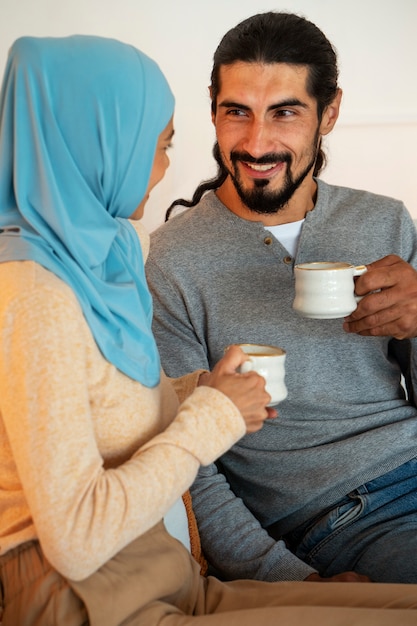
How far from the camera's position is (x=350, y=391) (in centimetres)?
175

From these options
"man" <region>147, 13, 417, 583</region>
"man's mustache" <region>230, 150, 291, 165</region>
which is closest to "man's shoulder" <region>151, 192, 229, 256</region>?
"man" <region>147, 13, 417, 583</region>

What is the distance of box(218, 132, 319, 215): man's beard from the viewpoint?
179 cm

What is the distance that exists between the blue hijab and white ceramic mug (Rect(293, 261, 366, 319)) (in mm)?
423

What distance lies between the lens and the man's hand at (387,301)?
157 centimetres

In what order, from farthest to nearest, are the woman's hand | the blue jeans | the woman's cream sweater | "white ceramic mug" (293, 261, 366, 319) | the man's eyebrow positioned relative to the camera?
the man's eyebrow, the blue jeans, "white ceramic mug" (293, 261, 366, 319), the woman's hand, the woman's cream sweater

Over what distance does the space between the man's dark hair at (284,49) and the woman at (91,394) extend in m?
0.63

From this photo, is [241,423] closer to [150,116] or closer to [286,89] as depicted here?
[150,116]

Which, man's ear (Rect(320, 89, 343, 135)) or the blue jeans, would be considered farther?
man's ear (Rect(320, 89, 343, 135))

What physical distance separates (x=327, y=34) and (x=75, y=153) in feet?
5.90

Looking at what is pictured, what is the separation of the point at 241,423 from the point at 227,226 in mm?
770

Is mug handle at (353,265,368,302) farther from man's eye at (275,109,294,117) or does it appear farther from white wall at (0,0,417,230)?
white wall at (0,0,417,230)

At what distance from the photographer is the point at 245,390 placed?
1174mm

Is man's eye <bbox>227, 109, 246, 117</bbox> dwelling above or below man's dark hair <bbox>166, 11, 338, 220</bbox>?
below

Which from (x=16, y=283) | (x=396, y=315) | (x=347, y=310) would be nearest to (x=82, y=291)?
(x=16, y=283)
